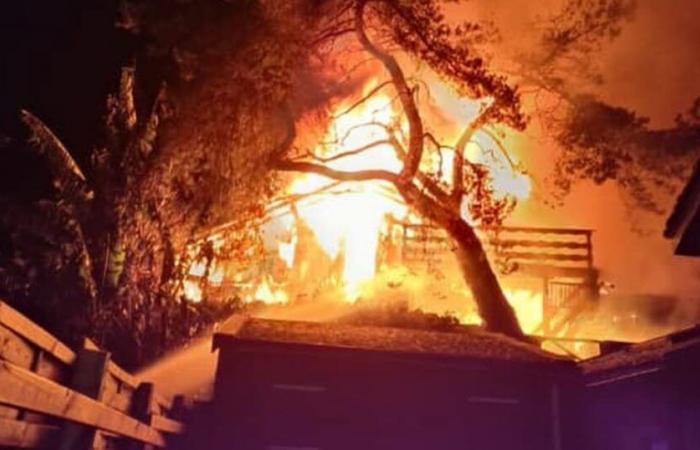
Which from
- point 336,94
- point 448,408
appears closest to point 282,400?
point 448,408

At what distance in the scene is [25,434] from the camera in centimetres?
528

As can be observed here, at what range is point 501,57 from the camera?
2445cm

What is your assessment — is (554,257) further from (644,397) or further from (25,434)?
(25,434)

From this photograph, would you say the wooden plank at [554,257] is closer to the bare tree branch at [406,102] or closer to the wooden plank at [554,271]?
the wooden plank at [554,271]

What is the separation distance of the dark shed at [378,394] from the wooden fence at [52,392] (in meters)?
5.49

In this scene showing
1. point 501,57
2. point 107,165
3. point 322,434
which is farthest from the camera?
point 501,57

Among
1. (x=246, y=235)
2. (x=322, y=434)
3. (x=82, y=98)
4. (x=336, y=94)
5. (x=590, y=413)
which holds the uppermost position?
(x=336, y=94)

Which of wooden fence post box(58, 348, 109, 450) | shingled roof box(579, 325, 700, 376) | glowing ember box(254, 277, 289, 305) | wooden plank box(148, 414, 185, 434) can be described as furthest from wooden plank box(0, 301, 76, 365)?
glowing ember box(254, 277, 289, 305)

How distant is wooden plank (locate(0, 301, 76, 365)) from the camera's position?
15.9 ft

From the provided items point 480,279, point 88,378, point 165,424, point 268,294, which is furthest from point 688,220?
point 268,294

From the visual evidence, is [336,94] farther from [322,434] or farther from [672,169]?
[322,434]

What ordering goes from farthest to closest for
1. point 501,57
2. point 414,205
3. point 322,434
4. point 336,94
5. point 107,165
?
1. point 336,94
2. point 501,57
3. point 414,205
4. point 107,165
5. point 322,434

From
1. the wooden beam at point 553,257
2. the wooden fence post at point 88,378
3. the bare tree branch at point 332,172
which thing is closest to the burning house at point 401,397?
the wooden fence post at point 88,378

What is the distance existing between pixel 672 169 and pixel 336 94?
11.8m
